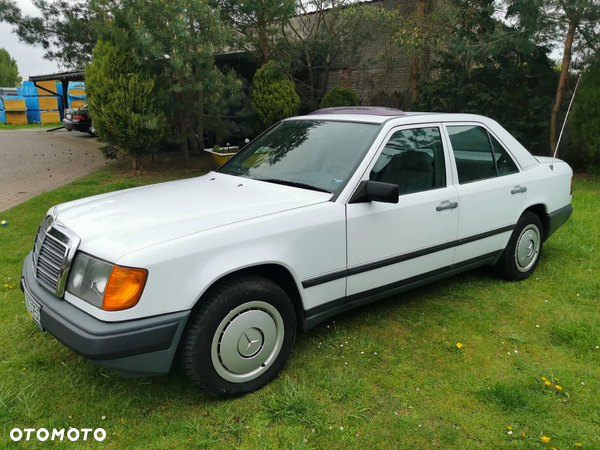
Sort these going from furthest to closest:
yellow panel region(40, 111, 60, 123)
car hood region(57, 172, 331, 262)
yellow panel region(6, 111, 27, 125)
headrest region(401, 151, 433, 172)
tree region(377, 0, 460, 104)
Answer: yellow panel region(40, 111, 60, 123)
yellow panel region(6, 111, 27, 125)
tree region(377, 0, 460, 104)
headrest region(401, 151, 433, 172)
car hood region(57, 172, 331, 262)

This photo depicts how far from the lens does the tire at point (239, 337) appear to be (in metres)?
2.49

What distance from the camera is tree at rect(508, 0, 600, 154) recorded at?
838 cm

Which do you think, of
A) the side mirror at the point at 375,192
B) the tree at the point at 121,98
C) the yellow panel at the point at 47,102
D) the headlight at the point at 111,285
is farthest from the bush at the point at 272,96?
the yellow panel at the point at 47,102

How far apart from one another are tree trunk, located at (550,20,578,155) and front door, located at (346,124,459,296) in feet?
24.3

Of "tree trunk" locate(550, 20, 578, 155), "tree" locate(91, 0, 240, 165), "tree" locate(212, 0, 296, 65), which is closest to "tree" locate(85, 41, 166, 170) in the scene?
"tree" locate(91, 0, 240, 165)

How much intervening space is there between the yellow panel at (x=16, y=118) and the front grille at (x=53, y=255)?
3177 centimetres

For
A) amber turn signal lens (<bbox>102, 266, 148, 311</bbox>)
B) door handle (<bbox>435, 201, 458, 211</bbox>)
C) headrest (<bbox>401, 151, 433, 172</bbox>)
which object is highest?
headrest (<bbox>401, 151, 433, 172</bbox>)

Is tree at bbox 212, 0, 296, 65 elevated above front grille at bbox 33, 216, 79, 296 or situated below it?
above

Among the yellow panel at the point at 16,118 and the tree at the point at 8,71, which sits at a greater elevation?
the tree at the point at 8,71

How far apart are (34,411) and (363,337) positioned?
6.90 feet

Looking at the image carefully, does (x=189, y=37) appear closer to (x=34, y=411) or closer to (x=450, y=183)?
(x=450, y=183)

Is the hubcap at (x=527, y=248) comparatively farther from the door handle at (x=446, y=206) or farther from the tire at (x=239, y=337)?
the tire at (x=239, y=337)

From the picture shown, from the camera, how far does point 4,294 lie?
4.09 m

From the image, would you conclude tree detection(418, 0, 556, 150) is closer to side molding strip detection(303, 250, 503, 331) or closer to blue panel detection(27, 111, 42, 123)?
side molding strip detection(303, 250, 503, 331)
